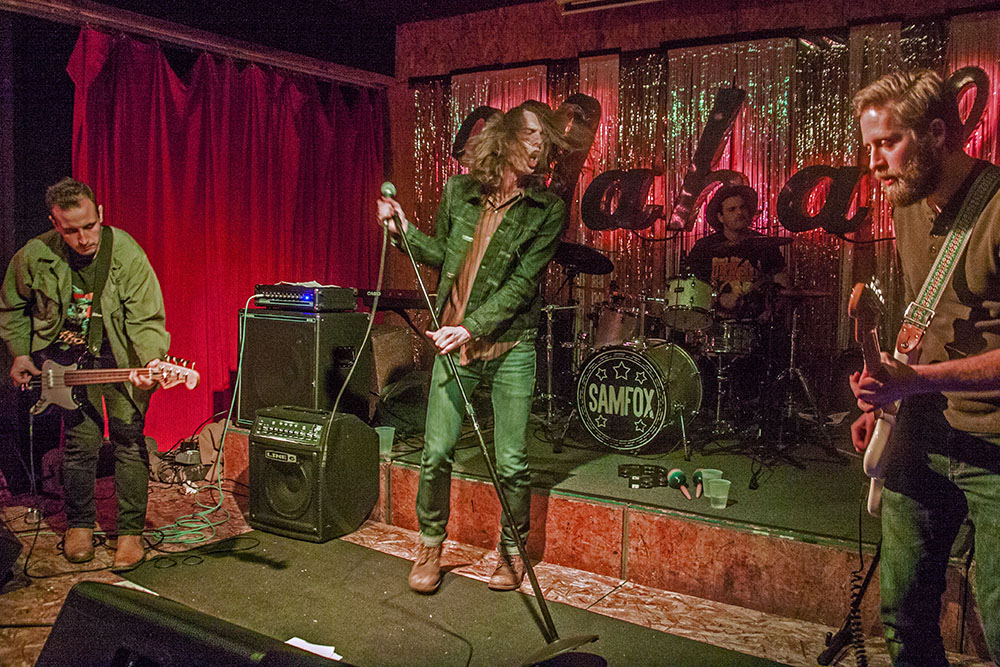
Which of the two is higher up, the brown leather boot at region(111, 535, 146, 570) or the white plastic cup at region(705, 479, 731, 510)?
the white plastic cup at region(705, 479, 731, 510)

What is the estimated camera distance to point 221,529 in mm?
4113

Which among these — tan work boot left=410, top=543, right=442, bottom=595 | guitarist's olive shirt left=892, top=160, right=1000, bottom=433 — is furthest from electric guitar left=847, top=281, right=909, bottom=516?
tan work boot left=410, top=543, right=442, bottom=595

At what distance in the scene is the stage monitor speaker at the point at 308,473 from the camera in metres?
3.84

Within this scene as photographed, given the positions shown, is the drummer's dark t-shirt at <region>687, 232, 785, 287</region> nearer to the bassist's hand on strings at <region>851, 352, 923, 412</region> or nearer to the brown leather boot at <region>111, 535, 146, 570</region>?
the bassist's hand on strings at <region>851, 352, 923, 412</region>

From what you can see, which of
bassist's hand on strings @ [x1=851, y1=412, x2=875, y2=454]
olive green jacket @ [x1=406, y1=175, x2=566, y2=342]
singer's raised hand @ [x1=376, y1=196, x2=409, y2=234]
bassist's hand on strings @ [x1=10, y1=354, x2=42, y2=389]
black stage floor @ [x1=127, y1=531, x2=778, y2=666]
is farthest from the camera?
bassist's hand on strings @ [x1=10, y1=354, x2=42, y2=389]

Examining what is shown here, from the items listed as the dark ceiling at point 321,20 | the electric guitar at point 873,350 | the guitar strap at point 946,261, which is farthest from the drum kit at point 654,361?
the dark ceiling at point 321,20

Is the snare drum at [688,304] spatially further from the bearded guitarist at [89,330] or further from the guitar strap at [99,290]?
the guitar strap at [99,290]

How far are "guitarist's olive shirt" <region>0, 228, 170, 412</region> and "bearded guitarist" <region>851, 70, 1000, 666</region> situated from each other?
10.4ft

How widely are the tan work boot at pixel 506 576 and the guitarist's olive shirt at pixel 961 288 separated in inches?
77.0

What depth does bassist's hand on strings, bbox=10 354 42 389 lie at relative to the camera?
3436 millimetres

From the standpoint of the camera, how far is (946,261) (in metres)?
1.95

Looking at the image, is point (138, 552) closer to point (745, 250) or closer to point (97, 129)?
point (97, 129)

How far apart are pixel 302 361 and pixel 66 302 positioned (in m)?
1.31

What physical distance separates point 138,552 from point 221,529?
1.81 ft
